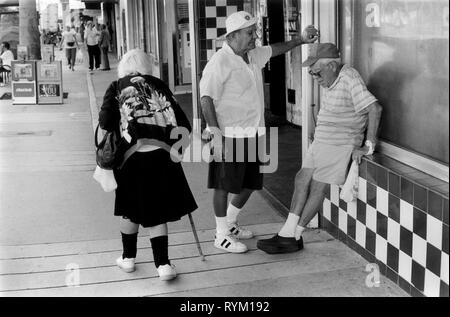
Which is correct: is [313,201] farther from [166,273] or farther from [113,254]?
[113,254]

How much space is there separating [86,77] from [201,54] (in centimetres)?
1096

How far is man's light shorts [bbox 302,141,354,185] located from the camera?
146 inches

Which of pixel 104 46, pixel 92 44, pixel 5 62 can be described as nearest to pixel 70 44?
pixel 92 44

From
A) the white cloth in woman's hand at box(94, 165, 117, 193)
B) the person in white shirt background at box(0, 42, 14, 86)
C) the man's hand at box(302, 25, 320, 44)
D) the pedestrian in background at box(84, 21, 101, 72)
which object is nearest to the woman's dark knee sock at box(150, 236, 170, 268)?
the white cloth in woman's hand at box(94, 165, 117, 193)

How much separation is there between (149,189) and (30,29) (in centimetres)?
1304

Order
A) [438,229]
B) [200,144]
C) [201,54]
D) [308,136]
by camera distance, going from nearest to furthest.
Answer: [438,229] < [308,136] < [200,144] < [201,54]

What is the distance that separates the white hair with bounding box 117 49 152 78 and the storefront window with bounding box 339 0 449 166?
51.2 inches

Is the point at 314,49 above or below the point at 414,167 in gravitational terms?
above

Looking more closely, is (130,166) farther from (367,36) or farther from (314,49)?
(367,36)

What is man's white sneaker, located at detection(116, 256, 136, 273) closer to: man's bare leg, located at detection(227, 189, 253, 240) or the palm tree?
man's bare leg, located at detection(227, 189, 253, 240)
